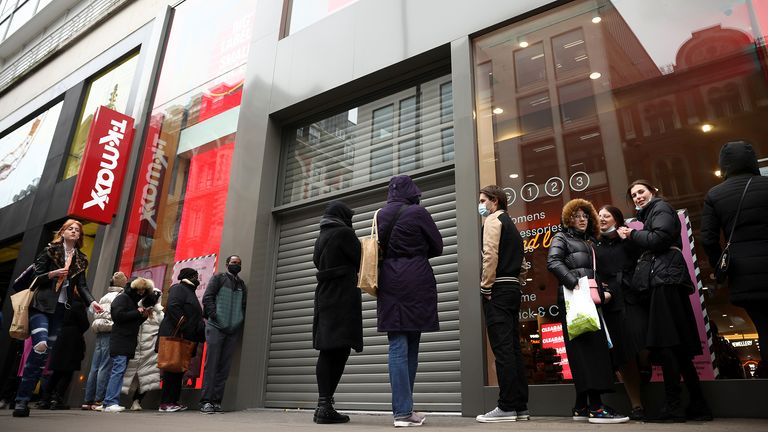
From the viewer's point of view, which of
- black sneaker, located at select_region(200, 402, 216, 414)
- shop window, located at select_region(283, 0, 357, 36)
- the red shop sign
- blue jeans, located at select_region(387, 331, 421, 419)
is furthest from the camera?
the red shop sign

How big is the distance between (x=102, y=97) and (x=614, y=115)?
1213 cm

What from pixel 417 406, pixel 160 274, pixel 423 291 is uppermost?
pixel 160 274

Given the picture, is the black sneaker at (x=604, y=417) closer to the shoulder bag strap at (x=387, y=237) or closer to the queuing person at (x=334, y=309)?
the queuing person at (x=334, y=309)

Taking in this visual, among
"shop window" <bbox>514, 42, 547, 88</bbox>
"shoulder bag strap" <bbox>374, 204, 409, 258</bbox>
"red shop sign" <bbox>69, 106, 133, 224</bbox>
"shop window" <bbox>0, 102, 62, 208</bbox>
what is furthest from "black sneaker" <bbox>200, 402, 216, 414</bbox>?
"shop window" <bbox>0, 102, 62, 208</bbox>

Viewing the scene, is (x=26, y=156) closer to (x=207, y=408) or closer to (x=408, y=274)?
(x=207, y=408)

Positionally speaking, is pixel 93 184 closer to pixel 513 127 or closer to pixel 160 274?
pixel 160 274

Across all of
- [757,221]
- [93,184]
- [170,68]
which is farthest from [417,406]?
[170,68]

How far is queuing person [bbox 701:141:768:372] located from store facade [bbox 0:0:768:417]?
0.76 metres

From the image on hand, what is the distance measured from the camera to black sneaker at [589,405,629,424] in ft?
12.6

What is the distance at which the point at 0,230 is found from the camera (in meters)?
13.9

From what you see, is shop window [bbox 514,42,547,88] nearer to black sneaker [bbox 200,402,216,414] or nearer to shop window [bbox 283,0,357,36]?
shop window [bbox 283,0,357,36]

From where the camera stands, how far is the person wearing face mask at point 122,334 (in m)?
6.55

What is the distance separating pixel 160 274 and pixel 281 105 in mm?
3551

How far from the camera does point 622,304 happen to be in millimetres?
4223
